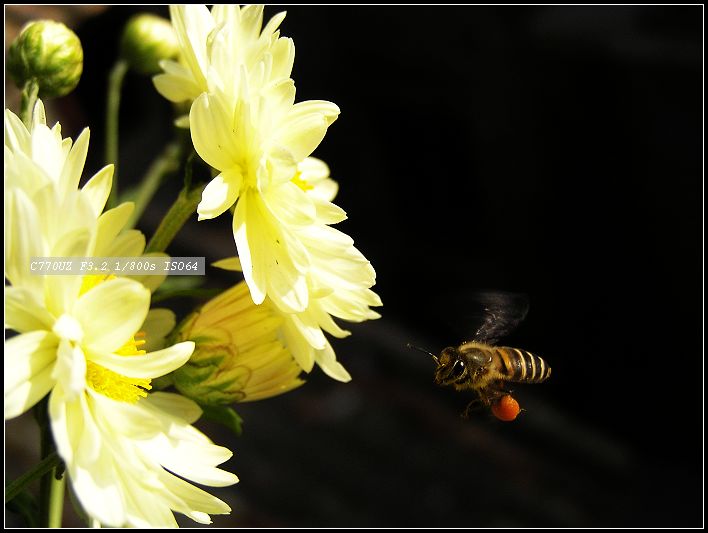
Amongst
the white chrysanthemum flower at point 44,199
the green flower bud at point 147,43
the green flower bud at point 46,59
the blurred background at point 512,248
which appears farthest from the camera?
the blurred background at point 512,248

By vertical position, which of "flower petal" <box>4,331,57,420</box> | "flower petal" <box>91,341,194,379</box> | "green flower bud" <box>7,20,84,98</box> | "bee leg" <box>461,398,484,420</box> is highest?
"green flower bud" <box>7,20,84,98</box>

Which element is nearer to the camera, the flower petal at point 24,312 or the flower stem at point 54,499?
the flower petal at point 24,312

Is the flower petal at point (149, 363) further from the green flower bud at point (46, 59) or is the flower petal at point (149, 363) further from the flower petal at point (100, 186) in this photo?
the green flower bud at point (46, 59)

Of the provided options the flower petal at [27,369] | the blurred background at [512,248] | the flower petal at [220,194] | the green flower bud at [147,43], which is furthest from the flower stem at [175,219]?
the blurred background at [512,248]

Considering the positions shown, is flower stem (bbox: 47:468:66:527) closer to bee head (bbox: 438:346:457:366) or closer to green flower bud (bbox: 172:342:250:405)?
green flower bud (bbox: 172:342:250:405)

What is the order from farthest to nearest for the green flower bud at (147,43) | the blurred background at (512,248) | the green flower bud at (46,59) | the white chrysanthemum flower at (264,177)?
1. the blurred background at (512,248)
2. the green flower bud at (147,43)
3. the green flower bud at (46,59)
4. the white chrysanthemum flower at (264,177)

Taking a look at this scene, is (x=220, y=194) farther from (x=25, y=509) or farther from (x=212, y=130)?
(x=25, y=509)

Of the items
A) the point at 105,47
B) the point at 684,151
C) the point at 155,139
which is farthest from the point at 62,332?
A: the point at 684,151

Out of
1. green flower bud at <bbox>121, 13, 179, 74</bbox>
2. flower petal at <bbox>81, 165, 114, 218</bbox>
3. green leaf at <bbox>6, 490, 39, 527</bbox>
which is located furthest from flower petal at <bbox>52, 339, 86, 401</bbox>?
green flower bud at <bbox>121, 13, 179, 74</bbox>
